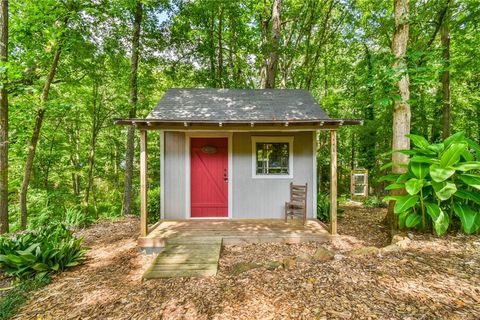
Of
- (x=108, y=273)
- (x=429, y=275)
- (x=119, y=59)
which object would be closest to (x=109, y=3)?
(x=119, y=59)

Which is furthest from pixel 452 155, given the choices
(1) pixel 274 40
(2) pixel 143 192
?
(1) pixel 274 40

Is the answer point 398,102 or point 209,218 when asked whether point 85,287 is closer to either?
point 209,218

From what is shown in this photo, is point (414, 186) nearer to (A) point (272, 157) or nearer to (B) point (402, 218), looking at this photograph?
(B) point (402, 218)

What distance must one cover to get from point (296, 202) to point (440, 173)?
2.52 metres

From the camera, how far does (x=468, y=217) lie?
10.0ft

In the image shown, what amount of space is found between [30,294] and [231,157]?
383cm

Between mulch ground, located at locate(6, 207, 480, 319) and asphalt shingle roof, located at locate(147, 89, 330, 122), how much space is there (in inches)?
105

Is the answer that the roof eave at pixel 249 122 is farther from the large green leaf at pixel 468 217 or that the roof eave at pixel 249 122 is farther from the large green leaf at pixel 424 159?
the large green leaf at pixel 468 217

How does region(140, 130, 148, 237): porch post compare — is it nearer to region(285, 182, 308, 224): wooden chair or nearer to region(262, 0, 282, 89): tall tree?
region(285, 182, 308, 224): wooden chair

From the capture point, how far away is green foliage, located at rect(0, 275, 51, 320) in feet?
7.68

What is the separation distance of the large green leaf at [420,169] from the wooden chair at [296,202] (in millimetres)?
1933

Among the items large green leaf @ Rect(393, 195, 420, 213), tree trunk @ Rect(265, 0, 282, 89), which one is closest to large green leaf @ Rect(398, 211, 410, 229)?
large green leaf @ Rect(393, 195, 420, 213)

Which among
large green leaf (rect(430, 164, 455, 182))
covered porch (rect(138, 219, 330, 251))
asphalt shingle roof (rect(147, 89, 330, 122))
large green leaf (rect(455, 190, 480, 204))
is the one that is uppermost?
asphalt shingle roof (rect(147, 89, 330, 122))

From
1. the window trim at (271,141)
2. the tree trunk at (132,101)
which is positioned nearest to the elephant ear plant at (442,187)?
the window trim at (271,141)
